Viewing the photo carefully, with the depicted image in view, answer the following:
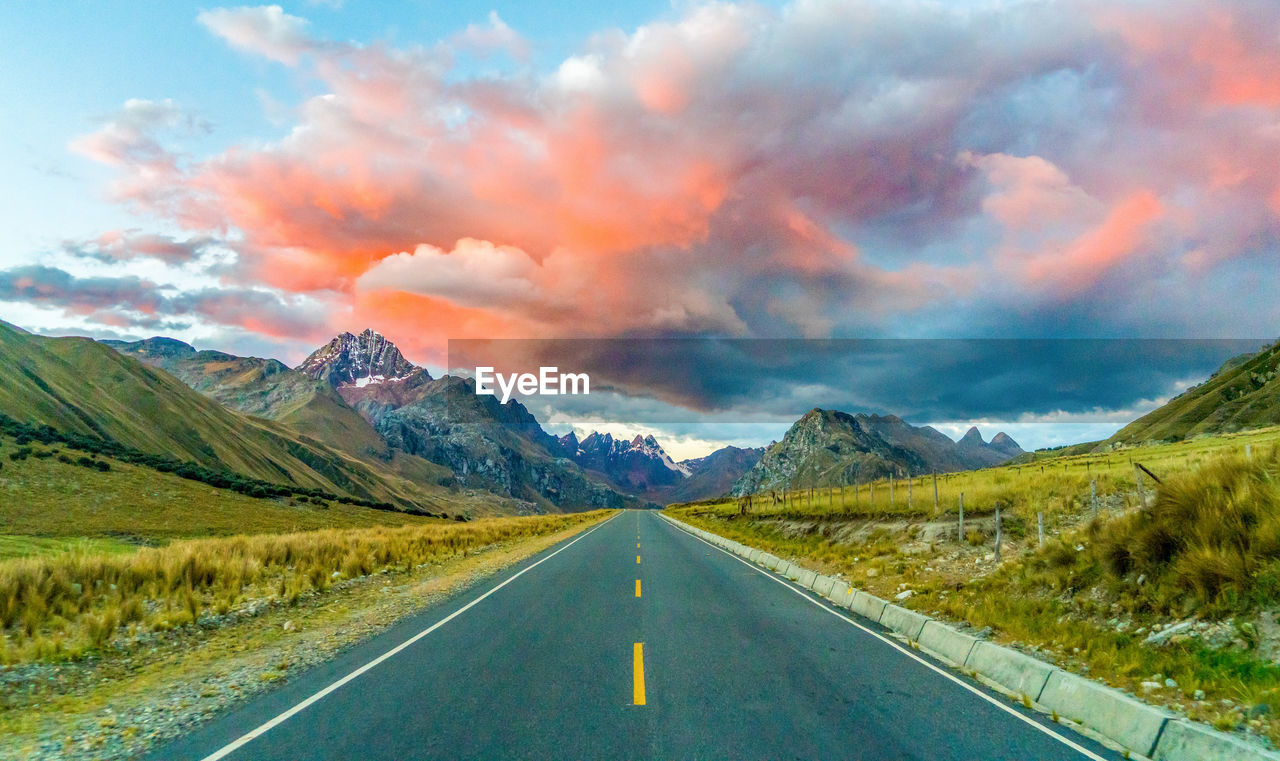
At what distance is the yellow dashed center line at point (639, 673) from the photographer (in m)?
6.99

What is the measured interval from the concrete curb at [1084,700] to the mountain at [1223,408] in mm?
134144

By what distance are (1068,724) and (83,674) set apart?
12802 mm

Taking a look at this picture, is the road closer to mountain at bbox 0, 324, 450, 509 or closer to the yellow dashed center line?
the yellow dashed center line

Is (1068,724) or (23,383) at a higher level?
(23,383)

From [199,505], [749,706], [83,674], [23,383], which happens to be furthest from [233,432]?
[749,706]

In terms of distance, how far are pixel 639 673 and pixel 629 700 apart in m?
1.14

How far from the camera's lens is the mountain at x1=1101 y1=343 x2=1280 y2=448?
125 meters

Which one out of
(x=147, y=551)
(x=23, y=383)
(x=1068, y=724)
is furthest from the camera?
(x=23, y=383)

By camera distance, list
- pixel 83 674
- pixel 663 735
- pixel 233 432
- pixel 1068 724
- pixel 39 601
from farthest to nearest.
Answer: pixel 233 432, pixel 39 601, pixel 83 674, pixel 1068 724, pixel 663 735

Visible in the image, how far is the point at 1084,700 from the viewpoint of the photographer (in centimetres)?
683

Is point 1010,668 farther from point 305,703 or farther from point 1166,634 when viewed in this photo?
point 305,703

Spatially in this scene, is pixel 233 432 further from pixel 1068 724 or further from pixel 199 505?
pixel 1068 724

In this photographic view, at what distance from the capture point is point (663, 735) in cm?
589

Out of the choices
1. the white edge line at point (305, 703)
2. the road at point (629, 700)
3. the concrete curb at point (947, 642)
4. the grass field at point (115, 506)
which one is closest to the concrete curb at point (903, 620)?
the concrete curb at point (947, 642)
